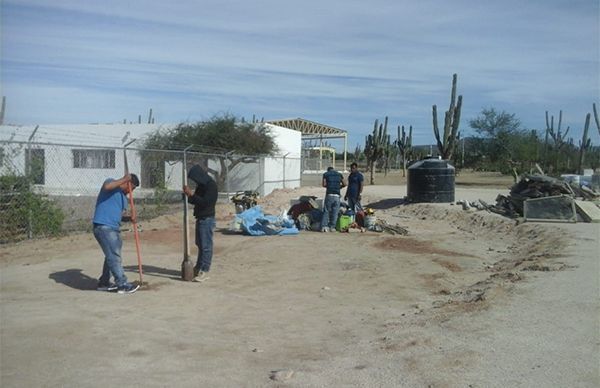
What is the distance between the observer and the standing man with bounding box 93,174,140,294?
7676 millimetres

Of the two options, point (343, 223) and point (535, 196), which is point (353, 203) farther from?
A: point (535, 196)

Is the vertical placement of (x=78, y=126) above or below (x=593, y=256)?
above

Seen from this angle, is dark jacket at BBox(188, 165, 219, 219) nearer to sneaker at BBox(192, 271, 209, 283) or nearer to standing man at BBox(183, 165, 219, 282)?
standing man at BBox(183, 165, 219, 282)

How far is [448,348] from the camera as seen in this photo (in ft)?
17.3

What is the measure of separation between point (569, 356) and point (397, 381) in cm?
155

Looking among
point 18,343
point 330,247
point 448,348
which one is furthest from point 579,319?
point 330,247

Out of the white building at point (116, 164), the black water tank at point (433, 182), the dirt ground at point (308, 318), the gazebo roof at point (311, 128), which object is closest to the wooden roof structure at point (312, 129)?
the gazebo roof at point (311, 128)

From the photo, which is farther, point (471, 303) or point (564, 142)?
point (564, 142)

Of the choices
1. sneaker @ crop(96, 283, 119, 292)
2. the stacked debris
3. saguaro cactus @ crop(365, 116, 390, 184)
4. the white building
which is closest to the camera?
sneaker @ crop(96, 283, 119, 292)

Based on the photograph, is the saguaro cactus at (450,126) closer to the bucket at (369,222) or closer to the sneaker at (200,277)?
the bucket at (369,222)

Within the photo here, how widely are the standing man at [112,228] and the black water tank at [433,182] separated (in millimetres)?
15294

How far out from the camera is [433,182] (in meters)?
21.7

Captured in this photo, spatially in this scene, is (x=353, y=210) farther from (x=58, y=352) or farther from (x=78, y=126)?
(x=78, y=126)

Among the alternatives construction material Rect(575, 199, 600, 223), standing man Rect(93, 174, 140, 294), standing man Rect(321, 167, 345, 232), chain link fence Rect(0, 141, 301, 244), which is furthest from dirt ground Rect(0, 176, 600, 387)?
construction material Rect(575, 199, 600, 223)
